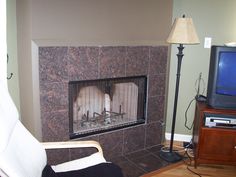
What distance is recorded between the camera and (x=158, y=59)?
9.41 ft

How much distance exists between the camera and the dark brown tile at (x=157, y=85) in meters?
2.88

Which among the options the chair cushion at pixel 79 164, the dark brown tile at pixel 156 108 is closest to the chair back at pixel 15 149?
the chair cushion at pixel 79 164

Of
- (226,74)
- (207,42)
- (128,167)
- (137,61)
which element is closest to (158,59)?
(137,61)

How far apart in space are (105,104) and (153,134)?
0.68 meters

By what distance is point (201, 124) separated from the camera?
2.55 meters

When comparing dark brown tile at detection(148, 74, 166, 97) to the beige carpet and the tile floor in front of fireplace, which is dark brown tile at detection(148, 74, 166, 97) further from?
the beige carpet

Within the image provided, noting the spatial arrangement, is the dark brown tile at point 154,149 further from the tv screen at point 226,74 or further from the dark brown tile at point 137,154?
the tv screen at point 226,74

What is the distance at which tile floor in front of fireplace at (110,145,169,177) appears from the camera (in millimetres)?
2550

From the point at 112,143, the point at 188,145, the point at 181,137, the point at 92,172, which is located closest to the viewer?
A: the point at 92,172

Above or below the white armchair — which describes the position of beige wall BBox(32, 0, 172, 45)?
above

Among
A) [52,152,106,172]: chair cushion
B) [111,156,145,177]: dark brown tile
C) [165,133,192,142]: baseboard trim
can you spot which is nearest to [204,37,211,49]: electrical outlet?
[165,133,192,142]: baseboard trim

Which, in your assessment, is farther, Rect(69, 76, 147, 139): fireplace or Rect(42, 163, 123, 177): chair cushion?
Rect(69, 76, 147, 139): fireplace

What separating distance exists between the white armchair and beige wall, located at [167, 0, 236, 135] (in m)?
1.63

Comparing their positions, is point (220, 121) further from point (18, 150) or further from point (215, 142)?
point (18, 150)
